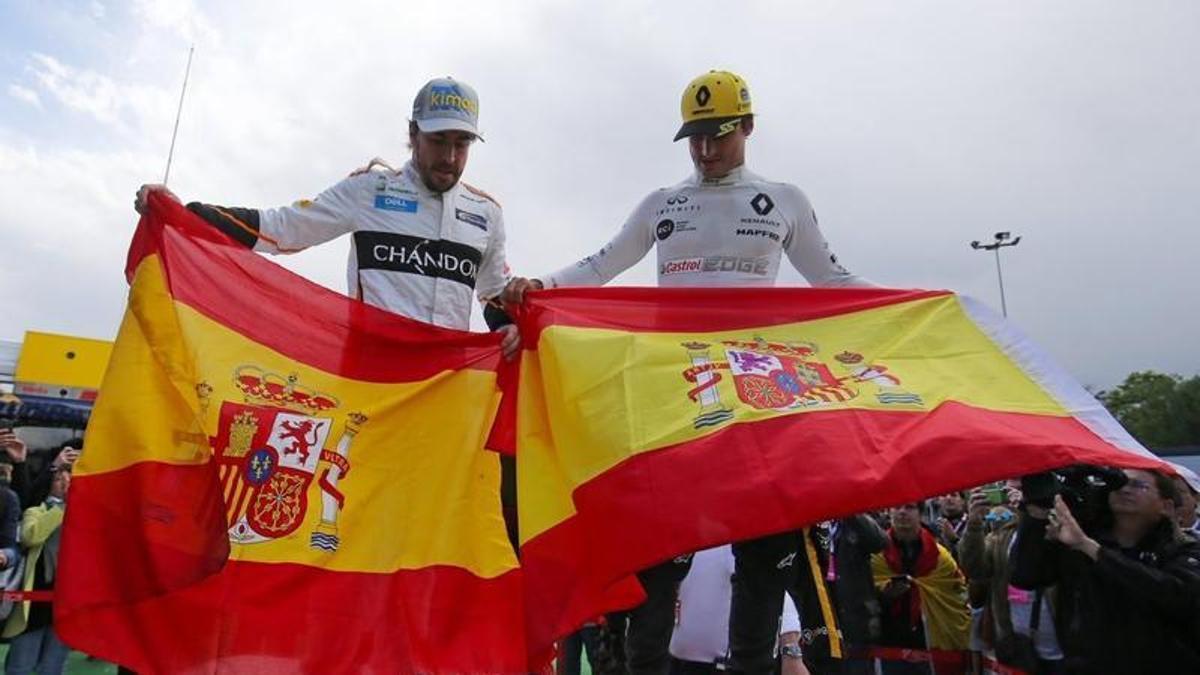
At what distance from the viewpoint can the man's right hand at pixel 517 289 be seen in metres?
3.86

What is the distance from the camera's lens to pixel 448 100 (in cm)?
407

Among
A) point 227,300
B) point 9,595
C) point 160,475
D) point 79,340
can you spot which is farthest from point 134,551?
point 79,340

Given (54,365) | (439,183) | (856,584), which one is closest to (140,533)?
(439,183)

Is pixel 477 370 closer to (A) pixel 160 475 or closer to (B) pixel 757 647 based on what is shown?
(A) pixel 160 475

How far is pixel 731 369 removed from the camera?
3.42m

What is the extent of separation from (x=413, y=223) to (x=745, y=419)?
6.20ft

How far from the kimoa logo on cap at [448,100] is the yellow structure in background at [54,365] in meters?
10.4

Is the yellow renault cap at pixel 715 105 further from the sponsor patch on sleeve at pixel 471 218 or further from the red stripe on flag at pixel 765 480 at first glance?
the red stripe on flag at pixel 765 480

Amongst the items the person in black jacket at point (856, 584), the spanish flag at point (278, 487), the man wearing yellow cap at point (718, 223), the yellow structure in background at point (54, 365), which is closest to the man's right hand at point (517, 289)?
the man wearing yellow cap at point (718, 223)

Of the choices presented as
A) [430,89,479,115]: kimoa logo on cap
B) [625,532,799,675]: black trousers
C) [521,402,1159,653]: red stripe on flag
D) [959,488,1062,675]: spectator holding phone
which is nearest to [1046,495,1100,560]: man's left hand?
[959,488,1062,675]: spectator holding phone

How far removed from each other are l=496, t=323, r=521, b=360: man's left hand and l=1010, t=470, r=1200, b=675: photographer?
261 cm

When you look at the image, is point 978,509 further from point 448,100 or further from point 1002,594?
point 448,100

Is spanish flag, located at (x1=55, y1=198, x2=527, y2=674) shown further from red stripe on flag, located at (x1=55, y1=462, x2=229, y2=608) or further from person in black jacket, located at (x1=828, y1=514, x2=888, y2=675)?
person in black jacket, located at (x1=828, y1=514, x2=888, y2=675)

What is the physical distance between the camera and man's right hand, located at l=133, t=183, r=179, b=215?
12.6 feet
